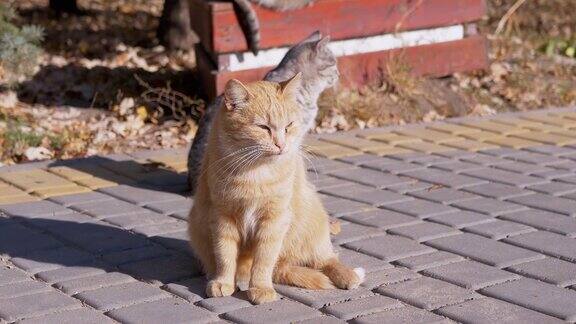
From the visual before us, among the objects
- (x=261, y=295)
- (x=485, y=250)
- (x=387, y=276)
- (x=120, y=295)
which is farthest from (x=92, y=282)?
(x=485, y=250)

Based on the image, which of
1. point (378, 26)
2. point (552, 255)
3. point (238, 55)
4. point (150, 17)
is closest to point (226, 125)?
point (552, 255)

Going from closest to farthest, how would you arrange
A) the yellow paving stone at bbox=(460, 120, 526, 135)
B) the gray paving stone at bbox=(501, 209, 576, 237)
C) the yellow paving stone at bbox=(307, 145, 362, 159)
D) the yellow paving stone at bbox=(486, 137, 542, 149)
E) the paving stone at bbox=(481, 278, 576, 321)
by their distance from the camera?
the paving stone at bbox=(481, 278, 576, 321), the gray paving stone at bbox=(501, 209, 576, 237), the yellow paving stone at bbox=(307, 145, 362, 159), the yellow paving stone at bbox=(486, 137, 542, 149), the yellow paving stone at bbox=(460, 120, 526, 135)

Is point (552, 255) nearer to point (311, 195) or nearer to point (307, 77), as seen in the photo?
point (311, 195)

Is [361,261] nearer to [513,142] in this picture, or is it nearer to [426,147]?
[426,147]

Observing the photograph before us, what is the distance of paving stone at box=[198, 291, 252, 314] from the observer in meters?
3.90

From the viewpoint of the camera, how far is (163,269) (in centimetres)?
445

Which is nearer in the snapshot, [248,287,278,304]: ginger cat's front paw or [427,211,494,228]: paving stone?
[248,287,278,304]: ginger cat's front paw

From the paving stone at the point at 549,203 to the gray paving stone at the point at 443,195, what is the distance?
29 cm

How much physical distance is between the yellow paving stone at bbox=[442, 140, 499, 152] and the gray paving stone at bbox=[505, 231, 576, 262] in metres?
2.11

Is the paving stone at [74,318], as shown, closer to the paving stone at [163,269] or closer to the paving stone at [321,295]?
the paving stone at [163,269]

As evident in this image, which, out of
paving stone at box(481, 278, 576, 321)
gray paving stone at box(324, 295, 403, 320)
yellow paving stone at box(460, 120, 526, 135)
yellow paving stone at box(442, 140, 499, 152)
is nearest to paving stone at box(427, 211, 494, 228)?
paving stone at box(481, 278, 576, 321)

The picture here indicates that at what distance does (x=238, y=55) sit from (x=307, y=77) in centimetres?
103

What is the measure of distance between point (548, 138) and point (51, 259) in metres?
4.26

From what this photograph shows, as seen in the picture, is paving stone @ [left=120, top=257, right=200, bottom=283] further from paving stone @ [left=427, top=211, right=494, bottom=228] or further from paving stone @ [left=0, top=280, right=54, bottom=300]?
paving stone @ [left=427, top=211, right=494, bottom=228]
